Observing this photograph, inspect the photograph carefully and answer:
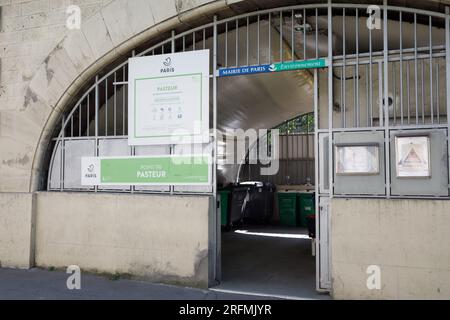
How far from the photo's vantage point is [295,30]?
6066mm

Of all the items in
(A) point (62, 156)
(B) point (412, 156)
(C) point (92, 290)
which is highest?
(A) point (62, 156)

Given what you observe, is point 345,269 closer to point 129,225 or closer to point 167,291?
point 167,291

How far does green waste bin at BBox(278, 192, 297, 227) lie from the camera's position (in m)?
12.6

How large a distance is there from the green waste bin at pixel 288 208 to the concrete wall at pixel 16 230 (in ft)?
25.1

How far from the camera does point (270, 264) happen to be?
23.8 ft

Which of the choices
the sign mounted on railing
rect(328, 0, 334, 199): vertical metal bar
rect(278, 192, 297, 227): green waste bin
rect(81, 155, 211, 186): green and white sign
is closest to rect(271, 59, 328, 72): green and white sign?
the sign mounted on railing

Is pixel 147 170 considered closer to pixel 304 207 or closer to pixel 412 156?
pixel 412 156

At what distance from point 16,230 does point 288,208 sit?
25.8 feet

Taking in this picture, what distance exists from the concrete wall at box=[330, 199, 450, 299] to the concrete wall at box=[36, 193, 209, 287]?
1799mm

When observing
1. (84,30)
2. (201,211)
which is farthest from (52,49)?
(201,211)

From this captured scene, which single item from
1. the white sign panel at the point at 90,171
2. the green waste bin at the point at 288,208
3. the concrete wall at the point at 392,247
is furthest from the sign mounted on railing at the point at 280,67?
the green waste bin at the point at 288,208

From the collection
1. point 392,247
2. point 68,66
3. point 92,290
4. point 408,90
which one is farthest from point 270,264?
point 68,66

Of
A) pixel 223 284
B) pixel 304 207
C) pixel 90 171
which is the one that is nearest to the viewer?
pixel 223 284

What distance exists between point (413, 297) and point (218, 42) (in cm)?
443
